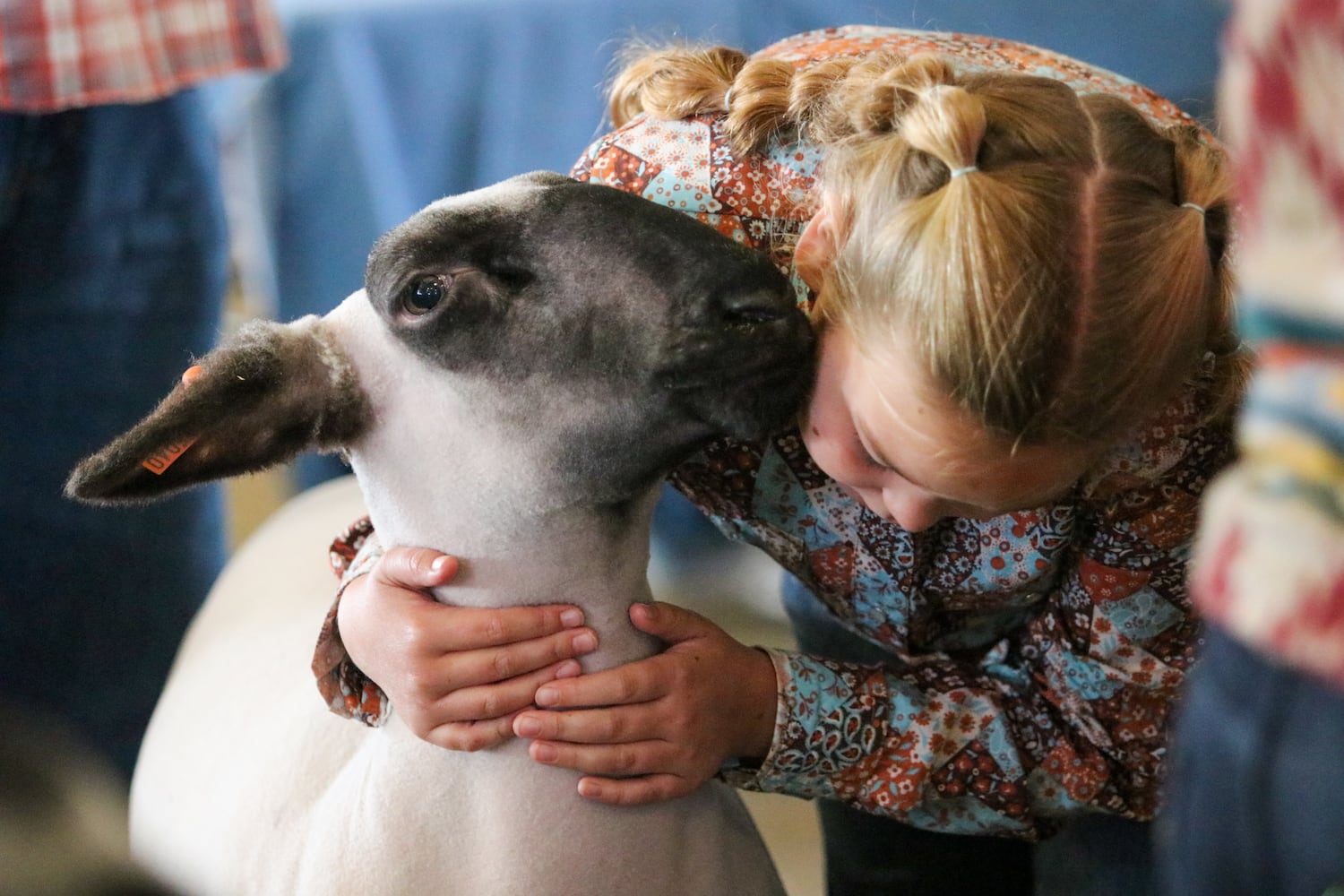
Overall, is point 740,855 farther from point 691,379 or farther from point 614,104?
point 614,104

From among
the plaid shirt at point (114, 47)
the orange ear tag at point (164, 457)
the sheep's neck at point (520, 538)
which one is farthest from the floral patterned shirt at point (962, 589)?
the plaid shirt at point (114, 47)

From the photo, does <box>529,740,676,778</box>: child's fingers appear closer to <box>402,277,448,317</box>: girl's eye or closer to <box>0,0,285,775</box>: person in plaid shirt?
<box>402,277,448,317</box>: girl's eye

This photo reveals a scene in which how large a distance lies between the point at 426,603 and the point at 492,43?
129cm

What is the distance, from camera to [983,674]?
1.21 metres

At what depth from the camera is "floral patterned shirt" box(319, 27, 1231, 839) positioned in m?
1.01

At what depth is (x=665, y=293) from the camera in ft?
2.62

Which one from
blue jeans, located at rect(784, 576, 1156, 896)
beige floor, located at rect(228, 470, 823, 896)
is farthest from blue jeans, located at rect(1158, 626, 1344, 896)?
beige floor, located at rect(228, 470, 823, 896)

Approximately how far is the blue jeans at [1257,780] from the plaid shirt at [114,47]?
1.61m

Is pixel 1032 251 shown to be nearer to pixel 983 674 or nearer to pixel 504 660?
pixel 504 660

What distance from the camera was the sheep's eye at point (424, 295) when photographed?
816mm

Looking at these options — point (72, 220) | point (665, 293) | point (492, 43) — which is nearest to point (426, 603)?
point (665, 293)

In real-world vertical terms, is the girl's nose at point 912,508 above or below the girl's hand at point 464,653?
above

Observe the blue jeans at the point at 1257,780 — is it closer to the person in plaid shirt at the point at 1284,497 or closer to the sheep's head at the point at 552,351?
the person in plaid shirt at the point at 1284,497

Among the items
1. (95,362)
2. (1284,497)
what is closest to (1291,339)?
(1284,497)
